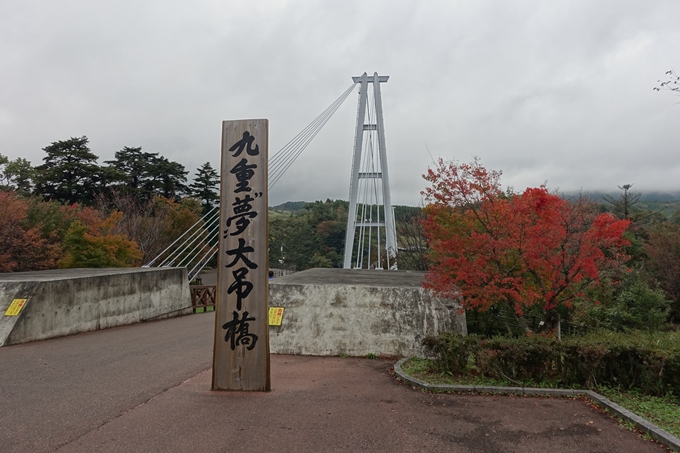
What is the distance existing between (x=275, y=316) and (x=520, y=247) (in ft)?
13.9

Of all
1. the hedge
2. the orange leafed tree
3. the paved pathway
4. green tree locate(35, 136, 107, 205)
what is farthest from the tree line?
Answer: green tree locate(35, 136, 107, 205)

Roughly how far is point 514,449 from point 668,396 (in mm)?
2454

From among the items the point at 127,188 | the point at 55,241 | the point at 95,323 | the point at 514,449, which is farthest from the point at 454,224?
the point at 127,188

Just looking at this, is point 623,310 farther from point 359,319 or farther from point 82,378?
point 82,378

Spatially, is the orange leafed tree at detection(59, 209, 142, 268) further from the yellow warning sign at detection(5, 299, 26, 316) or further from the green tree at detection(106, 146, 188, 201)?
the green tree at detection(106, 146, 188, 201)

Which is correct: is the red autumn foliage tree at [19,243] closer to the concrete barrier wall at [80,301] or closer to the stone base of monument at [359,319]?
the concrete barrier wall at [80,301]

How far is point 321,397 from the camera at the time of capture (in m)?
4.70

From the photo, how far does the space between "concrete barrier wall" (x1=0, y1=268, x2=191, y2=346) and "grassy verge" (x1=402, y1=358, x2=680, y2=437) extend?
7.54m

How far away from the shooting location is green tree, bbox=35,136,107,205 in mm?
26062

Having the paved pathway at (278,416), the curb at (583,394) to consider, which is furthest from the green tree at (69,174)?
the curb at (583,394)

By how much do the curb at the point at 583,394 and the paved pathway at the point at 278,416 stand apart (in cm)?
12

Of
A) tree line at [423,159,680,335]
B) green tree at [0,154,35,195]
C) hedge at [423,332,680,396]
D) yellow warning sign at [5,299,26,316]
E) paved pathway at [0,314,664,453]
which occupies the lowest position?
paved pathway at [0,314,664,453]

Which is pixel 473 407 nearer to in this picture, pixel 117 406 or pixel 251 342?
pixel 251 342

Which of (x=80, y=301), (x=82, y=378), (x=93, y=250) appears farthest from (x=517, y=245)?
(x=93, y=250)
